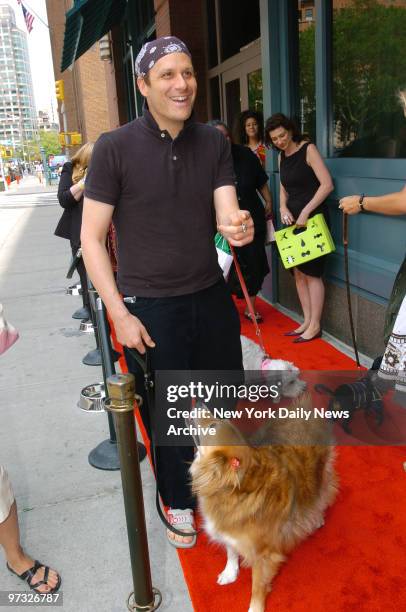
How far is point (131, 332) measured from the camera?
2031mm

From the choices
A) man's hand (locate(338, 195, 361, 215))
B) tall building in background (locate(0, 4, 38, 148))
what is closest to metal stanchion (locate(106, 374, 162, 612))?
man's hand (locate(338, 195, 361, 215))

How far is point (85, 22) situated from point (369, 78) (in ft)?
21.6

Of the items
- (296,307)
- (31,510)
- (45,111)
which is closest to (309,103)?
(296,307)

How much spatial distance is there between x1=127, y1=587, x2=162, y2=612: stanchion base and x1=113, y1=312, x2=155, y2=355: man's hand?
101 centimetres

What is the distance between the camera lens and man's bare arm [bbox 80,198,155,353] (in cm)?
199

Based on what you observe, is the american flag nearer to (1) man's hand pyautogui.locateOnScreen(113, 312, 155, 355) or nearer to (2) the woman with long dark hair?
(2) the woman with long dark hair

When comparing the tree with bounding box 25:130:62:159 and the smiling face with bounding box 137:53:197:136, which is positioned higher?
the tree with bounding box 25:130:62:159

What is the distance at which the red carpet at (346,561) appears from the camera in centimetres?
208

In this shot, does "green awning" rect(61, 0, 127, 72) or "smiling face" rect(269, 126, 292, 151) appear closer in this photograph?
"smiling face" rect(269, 126, 292, 151)

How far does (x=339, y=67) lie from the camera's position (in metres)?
4.39

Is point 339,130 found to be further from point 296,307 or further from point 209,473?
point 209,473

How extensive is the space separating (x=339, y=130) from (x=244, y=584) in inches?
146

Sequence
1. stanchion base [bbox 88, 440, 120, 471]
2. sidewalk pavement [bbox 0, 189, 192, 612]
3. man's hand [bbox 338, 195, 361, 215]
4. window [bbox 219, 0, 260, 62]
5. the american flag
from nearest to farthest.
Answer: sidewalk pavement [bbox 0, 189, 192, 612] → man's hand [bbox 338, 195, 361, 215] → stanchion base [bbox 88, 440, 120, 471] → window [bbox 219, 0, 260, 62] → the american flag

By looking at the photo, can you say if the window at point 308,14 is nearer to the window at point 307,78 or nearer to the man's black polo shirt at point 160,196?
the window at point 307,78
